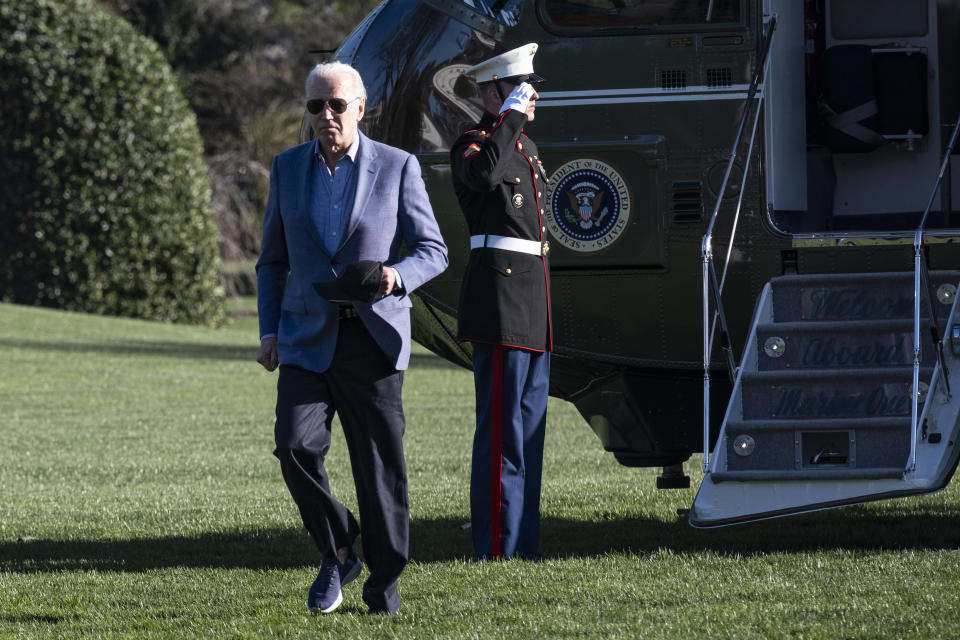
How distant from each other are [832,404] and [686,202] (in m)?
1.20

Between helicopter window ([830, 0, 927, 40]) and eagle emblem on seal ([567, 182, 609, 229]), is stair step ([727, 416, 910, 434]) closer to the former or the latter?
eagle emblem on seal ([567, 182, 609, 229])

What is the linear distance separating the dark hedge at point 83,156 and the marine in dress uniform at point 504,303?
16182mm

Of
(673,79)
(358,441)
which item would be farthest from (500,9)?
(358,441)

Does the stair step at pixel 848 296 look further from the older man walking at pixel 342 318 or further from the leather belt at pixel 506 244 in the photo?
the older man walking at pixel 342 318

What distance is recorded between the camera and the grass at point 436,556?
4.85m

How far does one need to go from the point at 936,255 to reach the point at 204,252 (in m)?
17.4

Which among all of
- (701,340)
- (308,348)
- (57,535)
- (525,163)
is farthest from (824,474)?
(57,535)

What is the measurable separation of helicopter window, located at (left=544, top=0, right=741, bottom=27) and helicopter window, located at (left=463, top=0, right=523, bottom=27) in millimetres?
144

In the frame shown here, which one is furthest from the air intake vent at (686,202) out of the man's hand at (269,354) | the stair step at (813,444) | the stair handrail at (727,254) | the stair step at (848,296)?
the man's hand at (269,354)

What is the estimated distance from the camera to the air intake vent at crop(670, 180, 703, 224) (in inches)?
260

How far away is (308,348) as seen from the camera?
4.81 m

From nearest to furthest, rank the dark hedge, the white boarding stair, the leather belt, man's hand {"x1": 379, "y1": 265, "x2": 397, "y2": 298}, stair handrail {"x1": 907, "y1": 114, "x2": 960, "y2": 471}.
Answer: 1. man's hand {"x1": 379, "y1": 265, "x2": 397, "y2": 298}
2. stair handrail {"x1": 907, "y1": 114, "x2": 960, "y2": 471}
3. the white boarding stair
4. the leather belt
5. the dark hedge

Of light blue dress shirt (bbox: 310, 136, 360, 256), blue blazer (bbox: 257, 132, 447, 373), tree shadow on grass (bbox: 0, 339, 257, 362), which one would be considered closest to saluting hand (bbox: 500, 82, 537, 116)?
blue blazer (bbox: 257, 132, 447, 373)

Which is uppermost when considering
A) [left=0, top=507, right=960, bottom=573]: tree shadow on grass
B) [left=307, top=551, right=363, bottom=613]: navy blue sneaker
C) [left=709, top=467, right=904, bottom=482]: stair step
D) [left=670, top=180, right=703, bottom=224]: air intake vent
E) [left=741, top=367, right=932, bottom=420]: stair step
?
[left=670, top=180, right=703, bottom=224]: air intake vent
